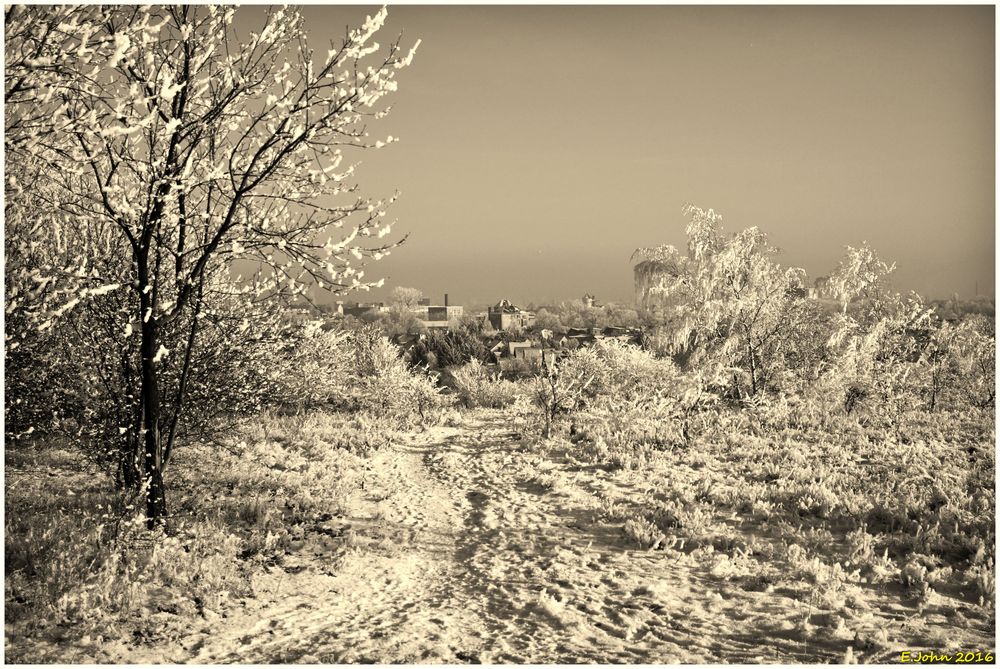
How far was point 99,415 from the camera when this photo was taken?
339 inches

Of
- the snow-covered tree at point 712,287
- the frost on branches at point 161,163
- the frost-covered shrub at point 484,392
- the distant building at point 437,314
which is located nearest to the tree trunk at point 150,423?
the frost on branches at point 161,163

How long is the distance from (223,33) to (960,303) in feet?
191

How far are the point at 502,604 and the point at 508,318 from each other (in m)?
65.4

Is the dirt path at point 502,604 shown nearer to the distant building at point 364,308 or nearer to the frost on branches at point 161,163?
the frost on branches at point 161,163

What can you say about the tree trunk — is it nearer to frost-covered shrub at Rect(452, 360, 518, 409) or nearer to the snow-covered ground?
the snow-covered ground

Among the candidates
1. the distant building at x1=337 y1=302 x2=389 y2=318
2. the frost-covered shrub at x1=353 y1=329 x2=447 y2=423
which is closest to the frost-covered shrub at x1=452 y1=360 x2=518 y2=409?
the frost-covered shrub at x1=353 y1=329 x2=447 y2=423

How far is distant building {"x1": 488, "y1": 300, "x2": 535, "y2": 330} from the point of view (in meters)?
70.2

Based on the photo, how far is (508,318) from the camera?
71.6 metres

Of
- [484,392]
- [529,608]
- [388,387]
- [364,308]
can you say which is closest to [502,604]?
[529,608]

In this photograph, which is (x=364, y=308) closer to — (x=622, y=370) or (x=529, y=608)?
(x=622, y=370)

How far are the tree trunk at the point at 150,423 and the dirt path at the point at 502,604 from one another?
1.74 m

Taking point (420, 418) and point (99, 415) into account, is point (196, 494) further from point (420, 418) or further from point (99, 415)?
point (420, 418)

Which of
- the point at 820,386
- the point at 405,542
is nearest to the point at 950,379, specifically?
the point at 820,386

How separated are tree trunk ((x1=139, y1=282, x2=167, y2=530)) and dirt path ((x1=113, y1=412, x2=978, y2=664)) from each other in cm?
174
